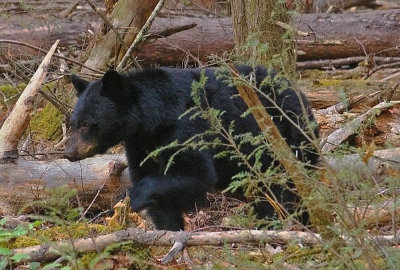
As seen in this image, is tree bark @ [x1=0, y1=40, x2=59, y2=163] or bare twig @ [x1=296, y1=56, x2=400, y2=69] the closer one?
tree bark @ [x1=0, y1=40, x2=59, y2=163]

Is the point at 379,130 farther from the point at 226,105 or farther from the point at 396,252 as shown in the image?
the point at 396,252

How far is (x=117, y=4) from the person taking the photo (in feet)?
31.2

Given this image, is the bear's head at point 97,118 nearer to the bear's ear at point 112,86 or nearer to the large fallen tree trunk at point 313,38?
the bear's ear at point 112,86

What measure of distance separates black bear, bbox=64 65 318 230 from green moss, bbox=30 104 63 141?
3.22 meters

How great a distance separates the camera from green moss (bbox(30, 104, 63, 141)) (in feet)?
32.6

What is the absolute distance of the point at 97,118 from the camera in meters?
6.54

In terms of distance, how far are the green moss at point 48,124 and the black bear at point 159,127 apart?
3.22 m


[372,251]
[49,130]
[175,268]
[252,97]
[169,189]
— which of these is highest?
[252,97]

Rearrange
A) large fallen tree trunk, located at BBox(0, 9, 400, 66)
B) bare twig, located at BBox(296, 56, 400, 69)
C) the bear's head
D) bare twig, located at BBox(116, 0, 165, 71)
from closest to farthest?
1. the bear's head
2. bare twig, located at BBox(116, 0, 165, 71)
3. large fallen tree trunk, located at BBox(0, 9, 400, 66)
4. bare twig, located at BBox(296, 56, 400, 69)

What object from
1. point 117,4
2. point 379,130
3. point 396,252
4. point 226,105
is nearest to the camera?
point 396,252

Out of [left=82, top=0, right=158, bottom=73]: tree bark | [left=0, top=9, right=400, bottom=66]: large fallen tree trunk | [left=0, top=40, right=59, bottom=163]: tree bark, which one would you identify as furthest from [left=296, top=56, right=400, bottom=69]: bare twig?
[left=0, top=40, right=59, bottom=163]: tree bark

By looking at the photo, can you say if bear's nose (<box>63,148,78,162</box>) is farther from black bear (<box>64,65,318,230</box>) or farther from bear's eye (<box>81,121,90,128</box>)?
bear's eye (<box>81,121,90,128</box>)

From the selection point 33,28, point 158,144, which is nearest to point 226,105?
point 158,144

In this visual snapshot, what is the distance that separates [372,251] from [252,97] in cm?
123
